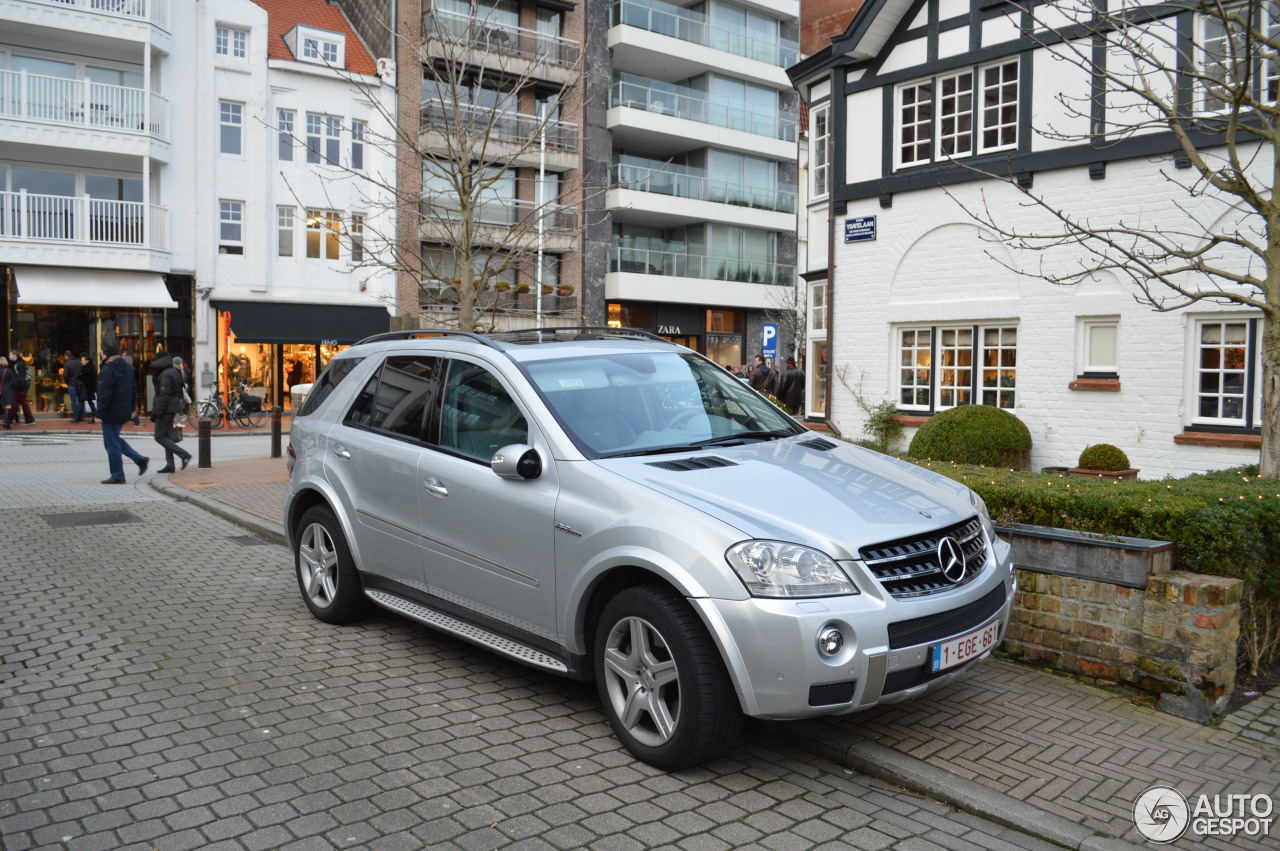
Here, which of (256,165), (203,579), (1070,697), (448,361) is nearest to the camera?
(1070,697)

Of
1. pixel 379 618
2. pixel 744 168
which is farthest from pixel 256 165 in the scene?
pixel 379 618

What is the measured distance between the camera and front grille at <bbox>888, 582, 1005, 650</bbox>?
390 cm

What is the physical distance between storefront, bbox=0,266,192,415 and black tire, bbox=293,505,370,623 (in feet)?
77.6

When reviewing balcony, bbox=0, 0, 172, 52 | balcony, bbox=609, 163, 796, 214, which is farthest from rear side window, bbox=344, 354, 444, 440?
balcony, bbox=609, 163, 796, 214

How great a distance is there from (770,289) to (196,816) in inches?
1562

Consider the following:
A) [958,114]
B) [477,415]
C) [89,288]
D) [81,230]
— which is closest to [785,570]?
[477,415]

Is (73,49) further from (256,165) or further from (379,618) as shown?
(379,618)

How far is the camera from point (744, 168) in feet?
135

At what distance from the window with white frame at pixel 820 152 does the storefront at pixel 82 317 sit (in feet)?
63.5

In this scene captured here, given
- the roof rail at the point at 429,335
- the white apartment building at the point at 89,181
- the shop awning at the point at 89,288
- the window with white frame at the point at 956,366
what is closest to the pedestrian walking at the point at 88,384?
the white apartment building at the point at 89,181

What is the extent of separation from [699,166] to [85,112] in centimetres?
2213

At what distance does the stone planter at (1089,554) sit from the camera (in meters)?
5.00

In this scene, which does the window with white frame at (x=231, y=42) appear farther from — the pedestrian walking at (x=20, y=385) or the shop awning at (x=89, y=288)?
the pedestrian walking at (x=20, y=385)

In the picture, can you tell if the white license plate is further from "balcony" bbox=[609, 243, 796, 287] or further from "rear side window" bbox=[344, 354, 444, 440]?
"balcony" bbox=[609, 243, 796, 287]
